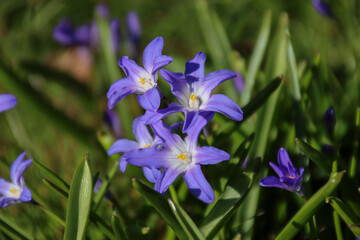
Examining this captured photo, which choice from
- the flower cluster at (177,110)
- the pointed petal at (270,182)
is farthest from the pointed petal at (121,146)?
the pointed petal at (270,182)

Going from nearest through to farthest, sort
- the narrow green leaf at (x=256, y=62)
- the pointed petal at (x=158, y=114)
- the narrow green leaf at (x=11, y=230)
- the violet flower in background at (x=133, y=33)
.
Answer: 1. the pointed petal at (x=158, y=114)
2. the narrow green leaf at (x=11, y=230)
3. the narrow green leaf at (x=256, y=62)
4. the violet flower in background at (x=133, y=33)

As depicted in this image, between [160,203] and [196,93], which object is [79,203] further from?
[196,93]

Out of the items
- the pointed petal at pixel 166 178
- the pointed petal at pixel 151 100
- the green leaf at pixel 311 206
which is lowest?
the green leaf at pixel 311 206

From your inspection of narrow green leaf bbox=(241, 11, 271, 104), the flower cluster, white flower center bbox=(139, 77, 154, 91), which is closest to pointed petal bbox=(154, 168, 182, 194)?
the flower cluster

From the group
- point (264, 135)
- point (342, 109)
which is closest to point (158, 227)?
point (264, 135)

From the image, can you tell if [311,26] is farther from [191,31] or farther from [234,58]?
[234,58]

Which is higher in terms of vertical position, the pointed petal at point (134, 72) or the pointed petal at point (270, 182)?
the pointed petal at point (134, 72)

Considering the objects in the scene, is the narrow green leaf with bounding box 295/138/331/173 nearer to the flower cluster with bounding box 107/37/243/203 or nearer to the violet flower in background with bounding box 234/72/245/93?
the flower cluster with bounding box 107/37/243/203

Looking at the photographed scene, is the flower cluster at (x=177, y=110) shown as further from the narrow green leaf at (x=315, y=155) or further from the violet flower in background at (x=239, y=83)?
the violet flower in background at (x=239, y=83)
